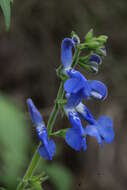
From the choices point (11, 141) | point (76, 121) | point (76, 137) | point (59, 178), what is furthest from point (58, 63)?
point (76, 137)

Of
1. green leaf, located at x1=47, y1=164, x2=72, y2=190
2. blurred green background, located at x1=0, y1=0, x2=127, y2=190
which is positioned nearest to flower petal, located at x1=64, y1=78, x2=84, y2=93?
green leaf, located at x1=47, y1=164, x2=72, y2=190

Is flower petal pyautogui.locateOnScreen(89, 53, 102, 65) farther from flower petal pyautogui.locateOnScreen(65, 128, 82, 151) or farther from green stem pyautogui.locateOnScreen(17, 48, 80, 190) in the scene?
flower petal pyautogui.locateOnScreen(65, 128, 82, 151)

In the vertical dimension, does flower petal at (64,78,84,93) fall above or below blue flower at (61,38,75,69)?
below

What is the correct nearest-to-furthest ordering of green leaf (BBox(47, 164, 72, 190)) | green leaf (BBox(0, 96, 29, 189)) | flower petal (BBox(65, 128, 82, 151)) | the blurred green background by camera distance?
1. flower petal (BBox(65, 128, 82, 151))
2. green leaf (BBox(0, 96, 29, 189))
3. green leaf (BBox(47, 164, 72, 190))
4. the blurred green background

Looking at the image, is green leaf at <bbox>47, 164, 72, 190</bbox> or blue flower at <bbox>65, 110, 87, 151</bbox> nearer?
blue flower at <bbox>65, 110, 87, 151</bbox>

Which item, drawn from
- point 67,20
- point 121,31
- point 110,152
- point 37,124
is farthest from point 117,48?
point 37,124
